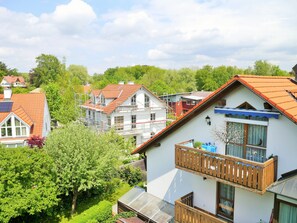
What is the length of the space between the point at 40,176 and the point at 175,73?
83292 millimetres

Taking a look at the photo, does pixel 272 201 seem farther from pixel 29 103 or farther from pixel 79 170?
pixel 29 103

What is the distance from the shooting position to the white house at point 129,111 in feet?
117

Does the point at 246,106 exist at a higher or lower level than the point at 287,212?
higher

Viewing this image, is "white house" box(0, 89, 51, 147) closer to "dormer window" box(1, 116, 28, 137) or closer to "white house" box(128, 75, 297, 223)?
"dormer window" box(1, 116, 28, 137)

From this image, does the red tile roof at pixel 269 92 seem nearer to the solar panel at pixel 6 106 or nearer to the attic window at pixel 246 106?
the attic window at pixel 246 106

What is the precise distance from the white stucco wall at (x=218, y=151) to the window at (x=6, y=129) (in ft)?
63.8

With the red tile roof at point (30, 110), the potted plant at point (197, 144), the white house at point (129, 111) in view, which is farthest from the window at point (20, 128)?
the potted plant at point (197, 144)

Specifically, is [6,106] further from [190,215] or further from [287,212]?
[287,212]

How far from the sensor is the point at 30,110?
99.1ft

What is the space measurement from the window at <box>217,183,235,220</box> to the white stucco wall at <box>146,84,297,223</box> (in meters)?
0.25

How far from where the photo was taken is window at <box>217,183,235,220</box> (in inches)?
451

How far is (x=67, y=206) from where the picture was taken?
18484 millimetres

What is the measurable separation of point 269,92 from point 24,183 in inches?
559

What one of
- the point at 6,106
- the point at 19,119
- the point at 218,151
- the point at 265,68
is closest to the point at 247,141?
the point at 218,151
